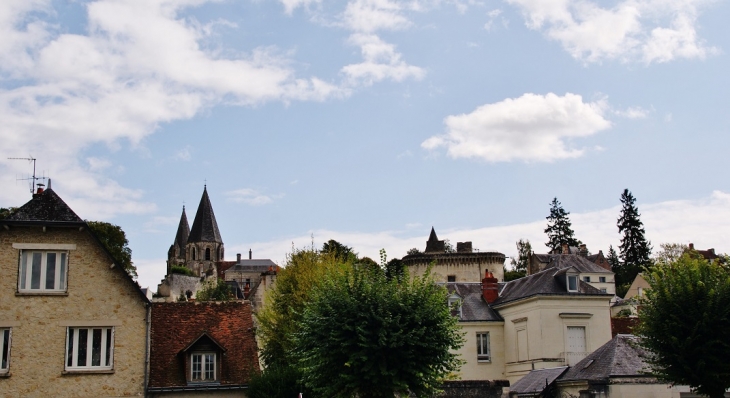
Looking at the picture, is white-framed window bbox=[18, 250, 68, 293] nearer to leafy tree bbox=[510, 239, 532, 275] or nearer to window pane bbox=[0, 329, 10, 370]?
window pane bbox=[0, 329, 10, 370]

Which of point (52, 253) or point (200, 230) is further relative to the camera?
point (200, 230)

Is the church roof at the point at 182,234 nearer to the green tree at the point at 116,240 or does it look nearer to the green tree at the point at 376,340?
the green tree at the point at 116,240

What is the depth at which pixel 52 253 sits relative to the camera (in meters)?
26.5

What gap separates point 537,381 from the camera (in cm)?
3238

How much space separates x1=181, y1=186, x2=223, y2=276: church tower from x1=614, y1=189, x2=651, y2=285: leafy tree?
79272 millimetres

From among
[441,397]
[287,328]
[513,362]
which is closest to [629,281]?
[513,362]

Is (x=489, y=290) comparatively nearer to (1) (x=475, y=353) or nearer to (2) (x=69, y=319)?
(1) (x=475, y=353)

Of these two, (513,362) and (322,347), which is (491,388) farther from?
(513,362)

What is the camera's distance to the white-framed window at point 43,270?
26141mm

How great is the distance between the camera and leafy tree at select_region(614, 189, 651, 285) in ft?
332


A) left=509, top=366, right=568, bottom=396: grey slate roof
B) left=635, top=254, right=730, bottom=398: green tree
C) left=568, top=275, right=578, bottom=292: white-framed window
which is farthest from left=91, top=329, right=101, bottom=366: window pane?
left=568, top=275, right=578, bottom=292: white-framed window

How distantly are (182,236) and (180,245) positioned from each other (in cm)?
234

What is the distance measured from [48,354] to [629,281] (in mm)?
84545

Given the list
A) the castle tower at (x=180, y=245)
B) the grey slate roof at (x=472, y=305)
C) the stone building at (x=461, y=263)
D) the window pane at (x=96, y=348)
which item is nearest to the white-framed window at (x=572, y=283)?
the grey slate roof at (x=472, y=305)
